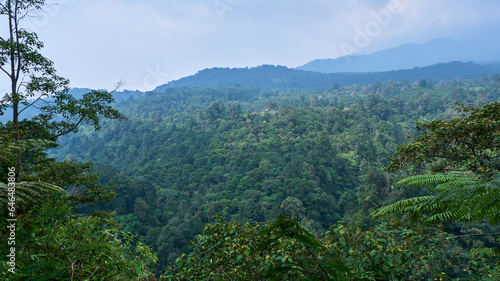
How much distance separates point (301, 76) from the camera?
522 ft

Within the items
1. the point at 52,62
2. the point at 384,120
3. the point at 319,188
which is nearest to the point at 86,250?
Answer: the point at 52,62

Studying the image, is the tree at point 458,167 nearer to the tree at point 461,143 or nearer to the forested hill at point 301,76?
the tree at point 461,143

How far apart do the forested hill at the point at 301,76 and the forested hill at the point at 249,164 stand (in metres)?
77.2

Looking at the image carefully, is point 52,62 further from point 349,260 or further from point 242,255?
point 349,260

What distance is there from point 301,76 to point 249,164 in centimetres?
13554

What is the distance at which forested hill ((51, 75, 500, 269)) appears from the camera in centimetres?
2300

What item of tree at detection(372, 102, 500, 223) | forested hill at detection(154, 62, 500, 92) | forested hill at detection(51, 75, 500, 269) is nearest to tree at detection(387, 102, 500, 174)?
tree at detection(372, 102, 500, 223)

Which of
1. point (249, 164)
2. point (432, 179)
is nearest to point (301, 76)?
point (249, 164)

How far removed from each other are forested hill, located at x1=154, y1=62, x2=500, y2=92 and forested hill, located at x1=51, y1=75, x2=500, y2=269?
77.2 m

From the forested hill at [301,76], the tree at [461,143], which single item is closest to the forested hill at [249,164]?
the tree at [461,143]

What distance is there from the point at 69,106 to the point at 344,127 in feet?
142

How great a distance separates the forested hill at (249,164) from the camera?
23.0 metres

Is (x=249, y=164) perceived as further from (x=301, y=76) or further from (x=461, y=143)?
(x=301, y=76)

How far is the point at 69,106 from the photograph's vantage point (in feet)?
18.6
